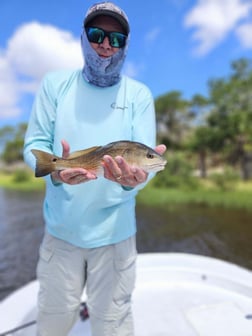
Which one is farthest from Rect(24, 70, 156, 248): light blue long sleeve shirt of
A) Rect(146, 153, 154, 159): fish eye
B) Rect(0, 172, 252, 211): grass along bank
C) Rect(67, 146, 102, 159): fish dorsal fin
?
Rect(0, 172, 252, 211): grass along bank

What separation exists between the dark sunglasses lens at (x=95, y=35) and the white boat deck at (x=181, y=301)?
237 cm

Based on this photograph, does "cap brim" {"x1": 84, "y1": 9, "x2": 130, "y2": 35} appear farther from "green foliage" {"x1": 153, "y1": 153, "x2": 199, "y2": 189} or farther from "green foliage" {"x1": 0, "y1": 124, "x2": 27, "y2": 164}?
"green foliage" {"x1": 0, "y1": 124, "x2": 27, "y2": 164}

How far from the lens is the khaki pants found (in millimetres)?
1913

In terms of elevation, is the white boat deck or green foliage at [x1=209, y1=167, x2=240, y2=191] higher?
green foliage at [x1=209, y1=167, x2=240, y2=191]

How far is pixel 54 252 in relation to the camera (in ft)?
6.30

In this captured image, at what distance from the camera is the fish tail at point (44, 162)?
5.20ft

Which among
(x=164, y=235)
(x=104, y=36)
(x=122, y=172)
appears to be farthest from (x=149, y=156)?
(x=164, y=235)

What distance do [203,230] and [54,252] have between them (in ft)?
32.8

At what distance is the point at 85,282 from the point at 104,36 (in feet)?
4.94

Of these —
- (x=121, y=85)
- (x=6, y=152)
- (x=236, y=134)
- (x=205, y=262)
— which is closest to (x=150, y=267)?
(x=205, y=262)

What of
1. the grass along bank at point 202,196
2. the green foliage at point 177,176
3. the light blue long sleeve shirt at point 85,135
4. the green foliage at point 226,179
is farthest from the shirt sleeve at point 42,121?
the green foliage at point 177,176

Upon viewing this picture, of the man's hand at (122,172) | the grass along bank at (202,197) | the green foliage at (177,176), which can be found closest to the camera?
the man's hand at (122,172)

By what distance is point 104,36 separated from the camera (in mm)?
1801

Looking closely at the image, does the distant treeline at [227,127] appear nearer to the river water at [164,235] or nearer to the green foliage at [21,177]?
the river water at [164,235]
